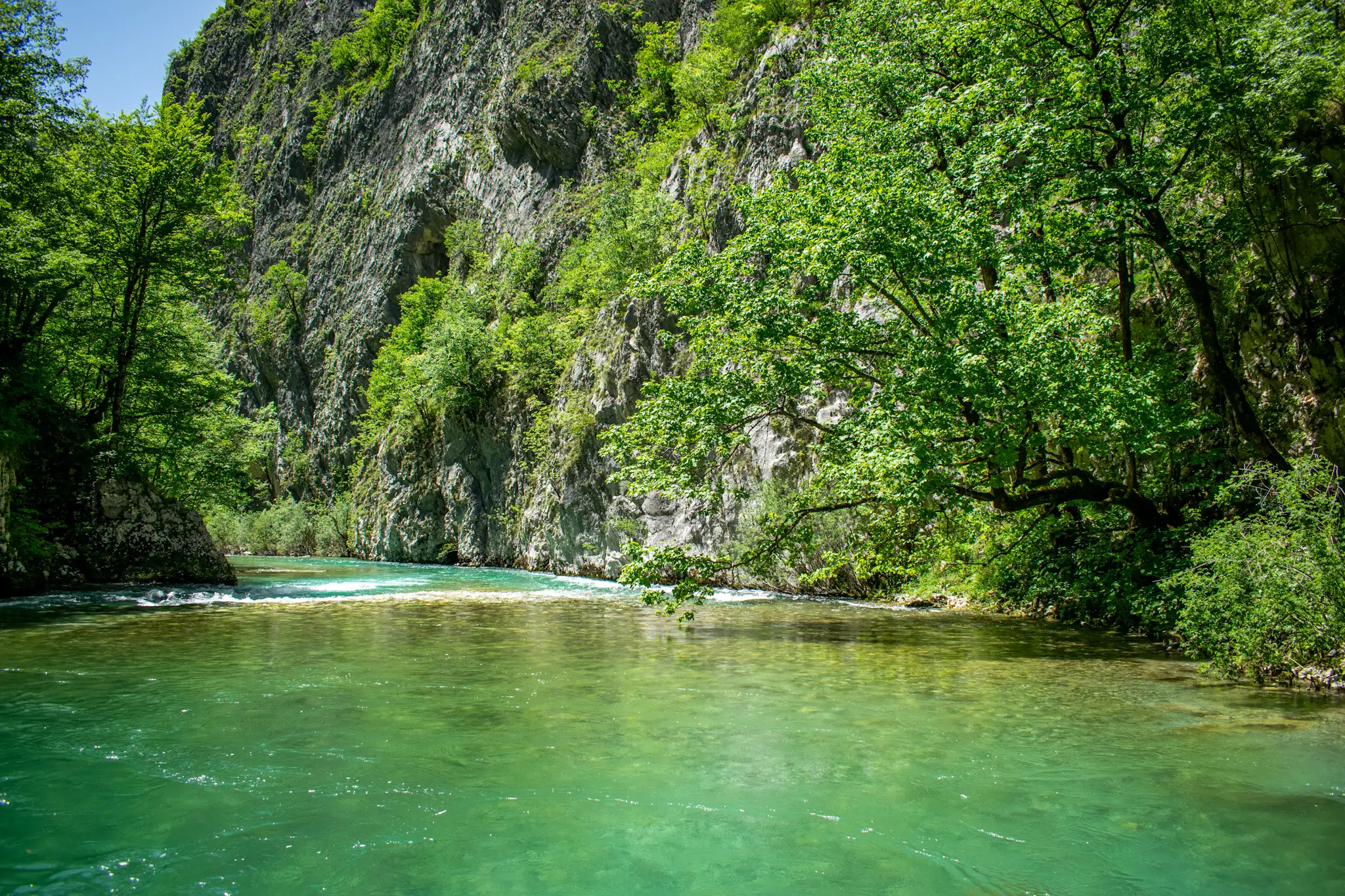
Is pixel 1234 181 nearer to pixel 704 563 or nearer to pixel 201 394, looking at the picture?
pixel 704 563

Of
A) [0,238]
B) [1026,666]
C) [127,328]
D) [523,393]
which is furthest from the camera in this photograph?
[523,393]

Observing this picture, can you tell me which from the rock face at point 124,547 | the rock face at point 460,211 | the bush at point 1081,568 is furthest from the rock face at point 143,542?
the bush at point 1081,568

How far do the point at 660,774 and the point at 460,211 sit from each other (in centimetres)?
5205

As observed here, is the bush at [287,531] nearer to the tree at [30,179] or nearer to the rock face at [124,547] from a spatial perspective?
the rock face at [124,547]

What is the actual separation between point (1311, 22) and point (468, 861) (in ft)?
43.8

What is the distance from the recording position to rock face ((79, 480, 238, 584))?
2058 centimetres

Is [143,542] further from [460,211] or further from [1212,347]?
[460,211]

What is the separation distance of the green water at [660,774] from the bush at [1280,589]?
583 millimetres

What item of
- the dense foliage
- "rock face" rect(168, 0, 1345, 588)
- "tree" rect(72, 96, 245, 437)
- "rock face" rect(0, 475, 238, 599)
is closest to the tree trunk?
"rock face" rect(168, 0, 1345, 588)

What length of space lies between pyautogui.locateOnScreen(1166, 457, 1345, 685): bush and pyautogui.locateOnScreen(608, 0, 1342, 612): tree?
64.1 inches

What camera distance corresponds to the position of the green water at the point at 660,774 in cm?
366

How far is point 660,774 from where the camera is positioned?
506cm

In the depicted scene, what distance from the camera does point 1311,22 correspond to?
9.72 m

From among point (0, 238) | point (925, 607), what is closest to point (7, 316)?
point (0, 238)
